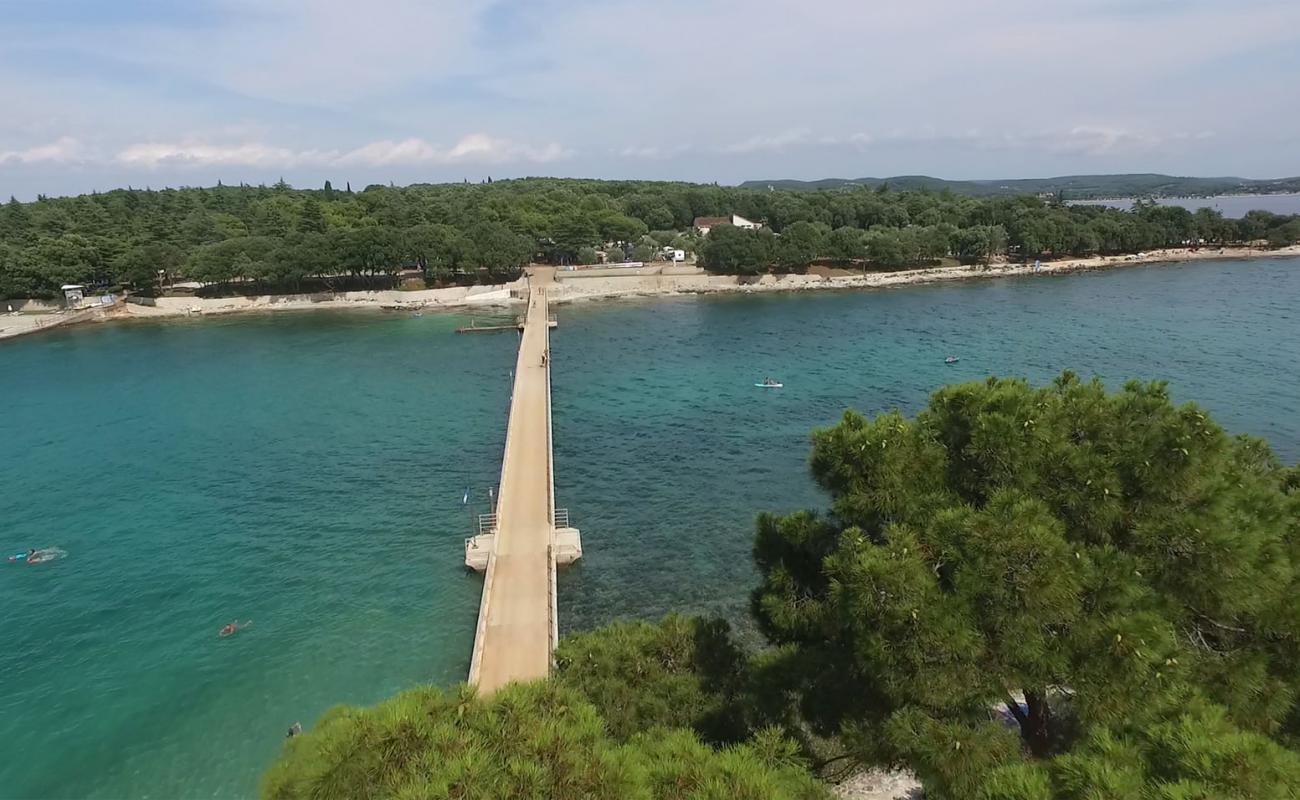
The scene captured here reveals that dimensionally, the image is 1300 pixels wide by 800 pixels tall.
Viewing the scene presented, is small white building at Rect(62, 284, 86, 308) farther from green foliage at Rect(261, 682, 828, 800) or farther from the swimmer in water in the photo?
green foliage at Rect(261, 682, 828, 800)

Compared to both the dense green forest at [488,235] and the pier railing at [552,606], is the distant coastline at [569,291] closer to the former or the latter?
the dense green forest at [488,235]

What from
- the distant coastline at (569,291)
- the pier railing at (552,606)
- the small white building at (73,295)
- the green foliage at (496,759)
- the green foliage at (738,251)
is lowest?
the pier railing at (552,606)

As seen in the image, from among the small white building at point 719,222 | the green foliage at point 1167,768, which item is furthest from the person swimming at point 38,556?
the small white building at point 719,222

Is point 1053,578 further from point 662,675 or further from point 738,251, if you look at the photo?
point 738,251

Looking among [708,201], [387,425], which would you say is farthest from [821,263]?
[387,425]

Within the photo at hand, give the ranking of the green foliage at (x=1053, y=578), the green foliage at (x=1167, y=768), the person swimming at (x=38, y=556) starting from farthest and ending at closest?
the person swimming at (x=38, y=556)
the green foliage at (x=1053, y=578)
the green foliage at (x=1167, y=768)

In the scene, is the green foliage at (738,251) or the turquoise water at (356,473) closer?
the turquoise water at (356,473)

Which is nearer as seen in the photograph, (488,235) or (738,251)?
(488,235)

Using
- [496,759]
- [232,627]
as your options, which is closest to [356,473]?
[232,627]
